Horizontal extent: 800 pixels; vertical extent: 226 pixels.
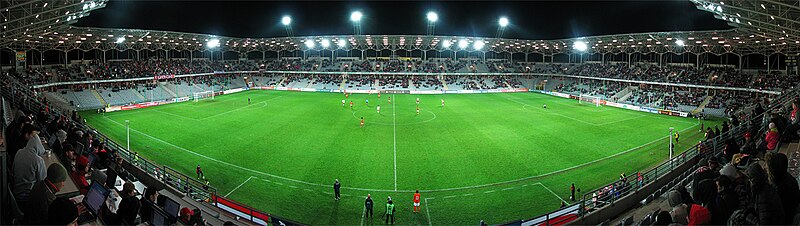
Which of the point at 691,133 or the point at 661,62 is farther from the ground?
the point at 661,62

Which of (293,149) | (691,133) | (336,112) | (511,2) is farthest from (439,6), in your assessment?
(293,149)

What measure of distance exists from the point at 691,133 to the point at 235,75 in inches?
3049

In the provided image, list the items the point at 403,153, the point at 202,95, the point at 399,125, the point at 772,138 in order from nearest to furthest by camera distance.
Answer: the point at 772,138, the point at 403,153, the point at 399,125, the point at 202,95

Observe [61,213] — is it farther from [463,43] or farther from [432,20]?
[463,43]

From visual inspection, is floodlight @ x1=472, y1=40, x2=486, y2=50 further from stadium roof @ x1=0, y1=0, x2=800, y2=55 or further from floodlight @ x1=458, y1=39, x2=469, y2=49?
floodlight @ x1=458, y1=39, x2=469, y2=49

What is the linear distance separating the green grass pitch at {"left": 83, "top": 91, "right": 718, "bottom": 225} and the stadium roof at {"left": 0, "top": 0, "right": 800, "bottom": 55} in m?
9.34

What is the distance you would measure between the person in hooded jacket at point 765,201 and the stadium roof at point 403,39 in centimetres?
2610

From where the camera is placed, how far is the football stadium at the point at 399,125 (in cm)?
949

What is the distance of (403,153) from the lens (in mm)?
28703

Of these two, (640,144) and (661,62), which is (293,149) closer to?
(640,144)

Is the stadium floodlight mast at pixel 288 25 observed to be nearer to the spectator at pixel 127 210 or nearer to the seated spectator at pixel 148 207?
the seated spectator at pixel 148 207

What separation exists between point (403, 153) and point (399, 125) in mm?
11394

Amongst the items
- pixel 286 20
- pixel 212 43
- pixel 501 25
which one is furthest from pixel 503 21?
pixel 212 43

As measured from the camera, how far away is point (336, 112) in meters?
48.8
